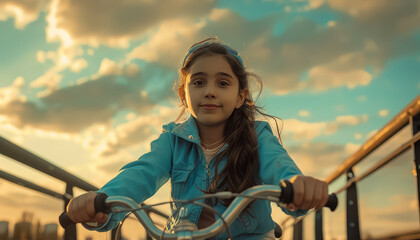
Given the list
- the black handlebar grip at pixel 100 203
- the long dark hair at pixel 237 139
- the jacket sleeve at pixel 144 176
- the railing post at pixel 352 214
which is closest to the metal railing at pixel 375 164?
the railing post at pixel 352 214

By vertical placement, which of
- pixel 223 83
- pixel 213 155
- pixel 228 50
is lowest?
pixel 213 155

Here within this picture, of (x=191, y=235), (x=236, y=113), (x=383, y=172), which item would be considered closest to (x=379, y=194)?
(x=383, y=172)

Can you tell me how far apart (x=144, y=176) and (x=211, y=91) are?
51 cm

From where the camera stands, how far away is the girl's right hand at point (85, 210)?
1.36 m

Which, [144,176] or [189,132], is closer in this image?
[144,176]

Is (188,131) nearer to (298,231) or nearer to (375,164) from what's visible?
(375,164)

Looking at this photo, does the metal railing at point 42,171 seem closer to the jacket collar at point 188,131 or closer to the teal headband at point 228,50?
the jacket collar at point 188,131

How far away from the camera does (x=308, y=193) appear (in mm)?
1306

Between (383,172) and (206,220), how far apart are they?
212 centimetres

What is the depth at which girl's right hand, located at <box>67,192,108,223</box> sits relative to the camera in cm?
136

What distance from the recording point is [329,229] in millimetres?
4926

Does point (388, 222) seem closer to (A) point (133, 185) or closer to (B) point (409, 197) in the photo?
(B) point (409, 197)

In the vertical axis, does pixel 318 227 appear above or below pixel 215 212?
above

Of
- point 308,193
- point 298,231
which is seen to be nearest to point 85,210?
point 308,193
